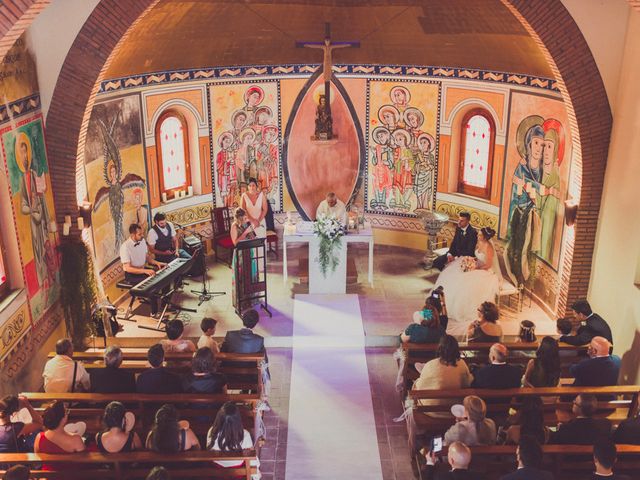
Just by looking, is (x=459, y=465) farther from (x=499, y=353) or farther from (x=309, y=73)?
(x=309, y=73)

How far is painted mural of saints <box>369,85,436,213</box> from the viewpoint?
1580 centimetres

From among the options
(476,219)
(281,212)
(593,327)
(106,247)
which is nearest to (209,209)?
(281,212)

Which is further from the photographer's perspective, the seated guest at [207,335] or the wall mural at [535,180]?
the wall mural at [535,180]

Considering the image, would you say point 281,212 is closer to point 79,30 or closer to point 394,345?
point 394,345

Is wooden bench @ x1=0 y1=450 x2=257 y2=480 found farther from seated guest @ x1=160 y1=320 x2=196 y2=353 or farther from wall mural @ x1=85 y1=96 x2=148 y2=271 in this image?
wall mural @ x1=85 y1=96 x2=148 y2=271

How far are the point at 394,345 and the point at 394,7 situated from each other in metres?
6.19

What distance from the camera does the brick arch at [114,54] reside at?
34.2 ft

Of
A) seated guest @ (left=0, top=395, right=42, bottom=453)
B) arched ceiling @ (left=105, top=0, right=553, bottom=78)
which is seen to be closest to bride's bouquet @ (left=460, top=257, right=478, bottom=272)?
arched ceiling @ (left=105, top=0, right=553, bottom=78)

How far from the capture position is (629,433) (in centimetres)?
719

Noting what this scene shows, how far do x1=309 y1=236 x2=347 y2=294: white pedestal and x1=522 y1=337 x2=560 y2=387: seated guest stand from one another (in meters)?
5.20

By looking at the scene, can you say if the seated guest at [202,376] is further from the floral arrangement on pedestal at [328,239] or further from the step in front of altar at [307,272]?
the step in front of altar at [307,272]

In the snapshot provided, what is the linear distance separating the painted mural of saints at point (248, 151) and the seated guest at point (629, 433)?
413 inches

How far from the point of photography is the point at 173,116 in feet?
49.2

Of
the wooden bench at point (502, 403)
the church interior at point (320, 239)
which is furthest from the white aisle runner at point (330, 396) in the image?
the wooden bench at point (502, 403)
